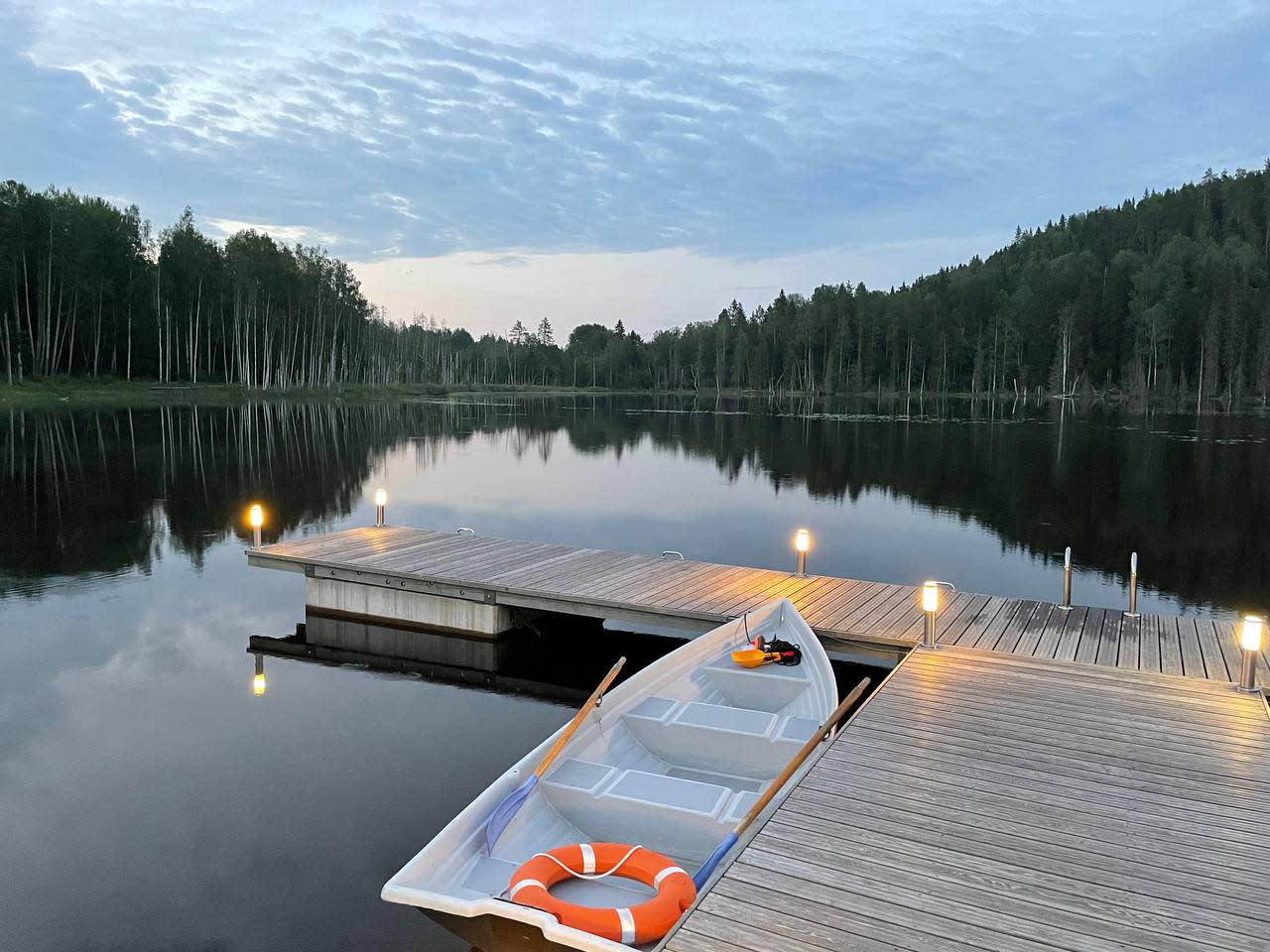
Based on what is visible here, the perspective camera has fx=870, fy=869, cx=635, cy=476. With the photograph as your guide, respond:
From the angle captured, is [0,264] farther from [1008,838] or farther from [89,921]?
[1008,838]

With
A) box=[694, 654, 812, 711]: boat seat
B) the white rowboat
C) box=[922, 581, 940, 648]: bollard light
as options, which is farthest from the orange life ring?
box=[922, 581, 940, 648]: bollard light

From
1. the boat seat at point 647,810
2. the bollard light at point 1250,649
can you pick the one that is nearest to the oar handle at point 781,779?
the boat seat at point 647,810

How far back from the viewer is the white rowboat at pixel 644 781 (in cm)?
413

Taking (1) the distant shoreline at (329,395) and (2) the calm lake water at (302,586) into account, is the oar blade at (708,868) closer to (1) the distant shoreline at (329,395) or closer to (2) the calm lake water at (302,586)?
(2) the calm lake water at (302,586)

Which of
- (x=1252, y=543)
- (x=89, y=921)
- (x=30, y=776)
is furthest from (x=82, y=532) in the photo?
(x=1252, y=543)

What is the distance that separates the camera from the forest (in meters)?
54.7

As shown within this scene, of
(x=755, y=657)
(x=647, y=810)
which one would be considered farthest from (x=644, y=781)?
(x=755, y=657)

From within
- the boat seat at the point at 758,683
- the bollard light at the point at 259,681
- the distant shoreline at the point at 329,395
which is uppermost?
the distant shoreline at the point at 329,395

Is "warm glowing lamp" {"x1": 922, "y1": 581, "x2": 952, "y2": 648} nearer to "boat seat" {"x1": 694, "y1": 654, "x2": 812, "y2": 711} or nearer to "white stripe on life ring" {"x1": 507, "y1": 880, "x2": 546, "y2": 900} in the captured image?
"boat seat" {"x1": 694, "y1": 654, "x2": 812, "y2": 711}

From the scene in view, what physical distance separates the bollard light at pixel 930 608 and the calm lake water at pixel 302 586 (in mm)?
3655

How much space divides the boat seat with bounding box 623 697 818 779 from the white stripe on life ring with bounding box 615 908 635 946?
8.03 feet

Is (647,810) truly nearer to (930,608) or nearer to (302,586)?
(930,608)

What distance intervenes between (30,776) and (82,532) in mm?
11030

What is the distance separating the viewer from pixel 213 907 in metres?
5.22
